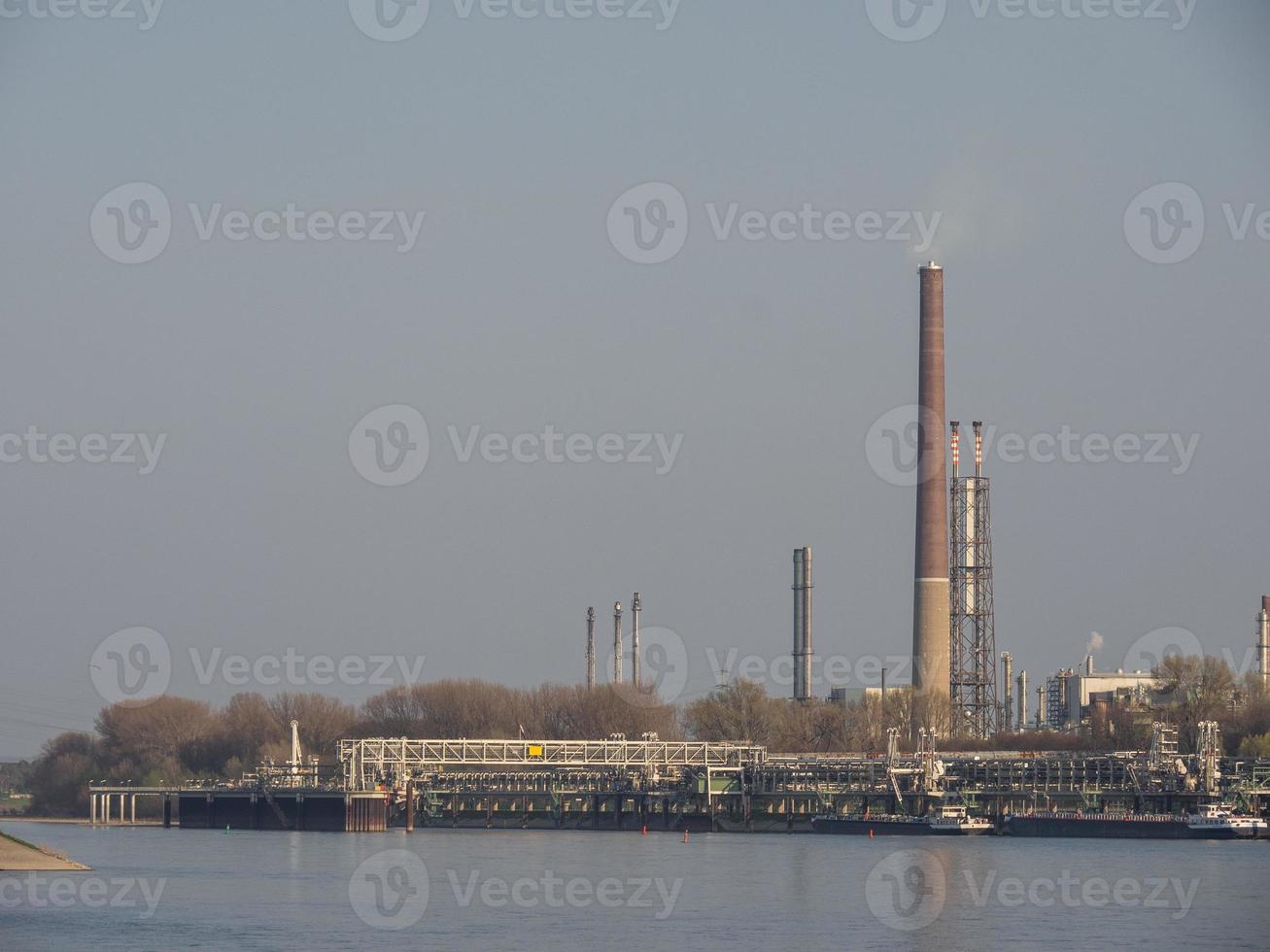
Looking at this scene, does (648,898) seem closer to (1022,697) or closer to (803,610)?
(803,610)

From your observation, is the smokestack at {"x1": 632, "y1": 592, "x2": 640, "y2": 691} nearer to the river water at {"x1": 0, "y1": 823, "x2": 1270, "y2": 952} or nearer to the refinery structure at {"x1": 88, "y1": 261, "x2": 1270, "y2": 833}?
the refinery structure at {"x1": 88, "y1": 261, "x2": 1270, "y2": 833}

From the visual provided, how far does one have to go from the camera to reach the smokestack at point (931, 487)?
404 feet

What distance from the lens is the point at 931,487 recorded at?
123 meters

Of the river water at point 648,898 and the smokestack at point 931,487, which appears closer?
the river water at point 648,898

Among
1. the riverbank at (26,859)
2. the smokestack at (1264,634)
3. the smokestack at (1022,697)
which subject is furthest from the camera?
the smokestack at (1022,697)

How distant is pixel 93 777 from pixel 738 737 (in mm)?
44660

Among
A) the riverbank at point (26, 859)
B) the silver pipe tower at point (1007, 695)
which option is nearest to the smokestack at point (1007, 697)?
the silver pipe tower at point (1007, 695)

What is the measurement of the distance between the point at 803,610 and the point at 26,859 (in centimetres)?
6427

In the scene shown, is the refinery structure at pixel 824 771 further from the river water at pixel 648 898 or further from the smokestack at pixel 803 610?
the river water at pixel 648 898

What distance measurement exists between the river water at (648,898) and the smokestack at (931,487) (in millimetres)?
24730

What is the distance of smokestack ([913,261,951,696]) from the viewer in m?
123

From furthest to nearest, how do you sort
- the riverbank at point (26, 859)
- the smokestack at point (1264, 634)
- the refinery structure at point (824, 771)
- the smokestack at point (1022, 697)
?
the smokestack at point (1022, 697) < the smokestack at point (1264, 634) < the refinery structure at point (824, 771) < the riverbank at point (26, 859)

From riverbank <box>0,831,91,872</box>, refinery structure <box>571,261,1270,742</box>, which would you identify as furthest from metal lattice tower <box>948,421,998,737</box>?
riverbank <box>0,831,91,872</box>

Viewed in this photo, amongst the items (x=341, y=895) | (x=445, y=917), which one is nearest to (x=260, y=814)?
(x=341, y=895)
